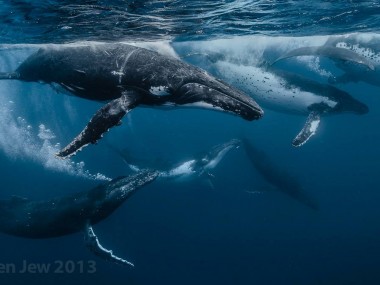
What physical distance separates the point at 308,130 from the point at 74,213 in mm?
9419

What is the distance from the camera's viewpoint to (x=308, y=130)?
13.5 m

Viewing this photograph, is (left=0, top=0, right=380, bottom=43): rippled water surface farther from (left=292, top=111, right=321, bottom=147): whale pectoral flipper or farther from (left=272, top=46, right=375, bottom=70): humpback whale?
(left=292, top=111, right=321, bottom=147): whale pectoral flipper

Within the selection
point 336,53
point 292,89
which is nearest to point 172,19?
point 292,89

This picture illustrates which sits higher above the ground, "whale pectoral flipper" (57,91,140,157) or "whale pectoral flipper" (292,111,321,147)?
"whale pectoral flipper" (57,91,140,157)

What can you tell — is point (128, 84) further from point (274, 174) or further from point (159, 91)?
point (274, 174)

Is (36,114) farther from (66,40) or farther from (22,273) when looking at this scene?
(66,40)

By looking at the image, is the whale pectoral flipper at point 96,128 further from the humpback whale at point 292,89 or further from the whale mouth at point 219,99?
the humpback whale at point 292,89

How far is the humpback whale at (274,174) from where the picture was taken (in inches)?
855

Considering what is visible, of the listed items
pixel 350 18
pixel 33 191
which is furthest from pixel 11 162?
pixel 350 18

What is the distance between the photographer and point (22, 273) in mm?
27453

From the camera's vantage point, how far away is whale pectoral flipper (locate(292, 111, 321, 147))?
1262 cm

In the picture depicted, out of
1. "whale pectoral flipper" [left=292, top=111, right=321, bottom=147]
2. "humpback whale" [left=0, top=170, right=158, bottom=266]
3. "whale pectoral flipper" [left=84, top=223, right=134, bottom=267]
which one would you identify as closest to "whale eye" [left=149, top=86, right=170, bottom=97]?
"humpback whale" [left=0, top=170, right=158, bottom=266]

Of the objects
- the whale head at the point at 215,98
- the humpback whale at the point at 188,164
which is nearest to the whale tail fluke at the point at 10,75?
the whale head at the point at 215,98

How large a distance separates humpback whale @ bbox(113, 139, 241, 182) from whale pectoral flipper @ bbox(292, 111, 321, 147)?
7464 mm
